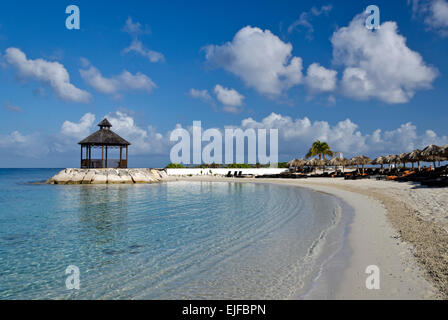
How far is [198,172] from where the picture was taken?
49156mm

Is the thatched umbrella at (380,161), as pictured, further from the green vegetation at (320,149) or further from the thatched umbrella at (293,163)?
the green vegetation at (320,149)

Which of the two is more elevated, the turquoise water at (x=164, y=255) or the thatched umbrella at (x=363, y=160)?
the thatched umbrella at (x=363, y=160)

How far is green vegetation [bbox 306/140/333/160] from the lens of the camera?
54009 mm

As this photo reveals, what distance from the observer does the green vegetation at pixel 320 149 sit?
54.0 meters

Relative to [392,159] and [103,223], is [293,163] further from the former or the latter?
[103,223]

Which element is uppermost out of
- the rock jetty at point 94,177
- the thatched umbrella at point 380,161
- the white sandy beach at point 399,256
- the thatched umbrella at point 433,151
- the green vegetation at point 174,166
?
the thatched umbrella at point 433,151

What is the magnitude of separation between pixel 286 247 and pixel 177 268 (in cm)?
258

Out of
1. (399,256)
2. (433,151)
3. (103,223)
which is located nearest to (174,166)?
(433,151)

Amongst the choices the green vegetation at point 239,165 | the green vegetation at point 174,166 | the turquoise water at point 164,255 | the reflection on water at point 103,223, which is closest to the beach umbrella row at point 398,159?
the green vegetation at point 239,165

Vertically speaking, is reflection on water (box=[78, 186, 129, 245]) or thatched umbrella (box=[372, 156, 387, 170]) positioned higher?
thatched umbrella (box=[372, 156, 387, 170])

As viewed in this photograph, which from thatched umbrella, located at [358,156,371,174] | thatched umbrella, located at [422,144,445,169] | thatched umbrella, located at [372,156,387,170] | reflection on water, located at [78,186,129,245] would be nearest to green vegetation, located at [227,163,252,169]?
thatched umbrella, located at [358,156,371,174]

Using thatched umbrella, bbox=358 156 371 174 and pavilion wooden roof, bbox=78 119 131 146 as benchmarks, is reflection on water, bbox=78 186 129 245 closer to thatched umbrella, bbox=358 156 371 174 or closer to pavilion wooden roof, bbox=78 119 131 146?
pavilion wooden roof, bbox=78 119 131 146

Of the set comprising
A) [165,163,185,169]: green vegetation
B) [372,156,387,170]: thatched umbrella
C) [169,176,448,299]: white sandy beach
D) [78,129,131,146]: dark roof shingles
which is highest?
[78,129,131,146]: dark roof shingles
